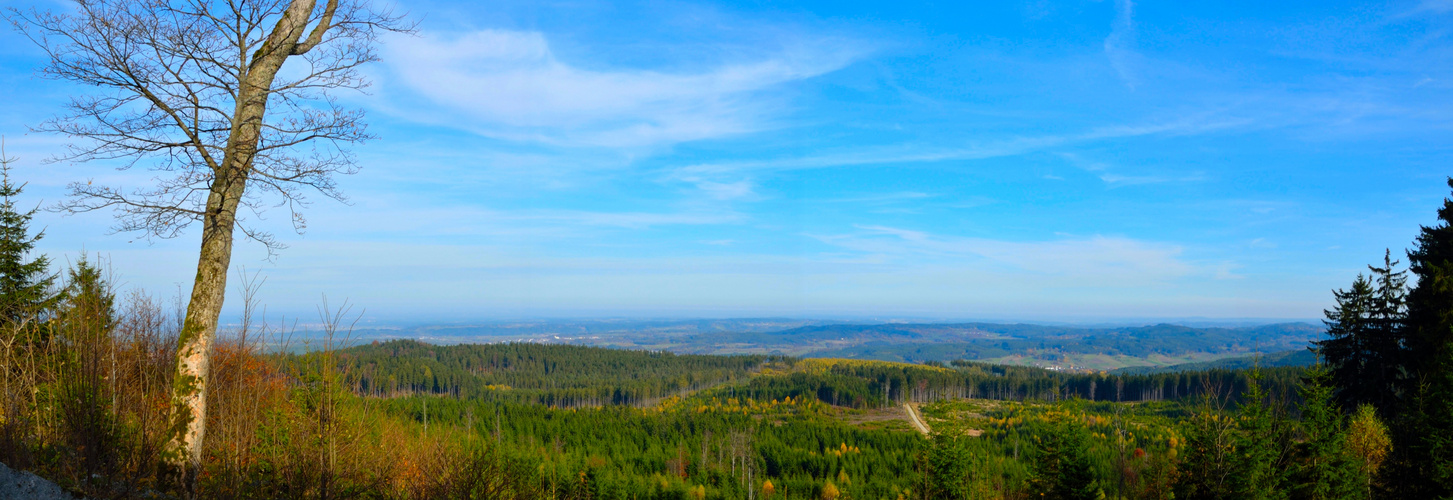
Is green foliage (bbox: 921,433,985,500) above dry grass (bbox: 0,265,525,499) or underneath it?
underneath

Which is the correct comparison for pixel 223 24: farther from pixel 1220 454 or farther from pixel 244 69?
pixel 1220 454

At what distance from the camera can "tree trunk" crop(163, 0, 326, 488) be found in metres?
7.27

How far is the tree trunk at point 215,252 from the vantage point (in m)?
7.27

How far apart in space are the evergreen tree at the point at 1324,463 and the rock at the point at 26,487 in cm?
2891

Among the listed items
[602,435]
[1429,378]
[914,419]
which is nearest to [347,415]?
[1429,378]

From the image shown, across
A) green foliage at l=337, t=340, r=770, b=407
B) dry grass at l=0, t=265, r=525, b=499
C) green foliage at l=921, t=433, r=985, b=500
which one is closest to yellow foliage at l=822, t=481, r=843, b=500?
green foliage at l=921, t=433, r=985, b=500

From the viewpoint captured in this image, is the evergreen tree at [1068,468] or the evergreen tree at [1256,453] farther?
the evergreen tree at [1068,468]

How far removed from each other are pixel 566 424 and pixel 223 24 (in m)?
72.5

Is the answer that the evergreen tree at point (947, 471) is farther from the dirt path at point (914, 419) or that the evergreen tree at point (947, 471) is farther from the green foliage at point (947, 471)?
the dirt path at point (914, 419)

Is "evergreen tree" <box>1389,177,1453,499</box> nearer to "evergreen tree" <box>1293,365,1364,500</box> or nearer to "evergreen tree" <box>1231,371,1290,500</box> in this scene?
"evergreen tree" <box>1293,365,1364,500</box>

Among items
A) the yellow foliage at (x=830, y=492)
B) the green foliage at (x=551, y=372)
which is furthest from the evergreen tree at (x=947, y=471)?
the green foliage at (x=551, y=372)

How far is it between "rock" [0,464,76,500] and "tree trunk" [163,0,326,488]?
1149mm

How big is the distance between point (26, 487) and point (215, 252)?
2.91 meters

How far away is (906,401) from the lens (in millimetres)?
132375
